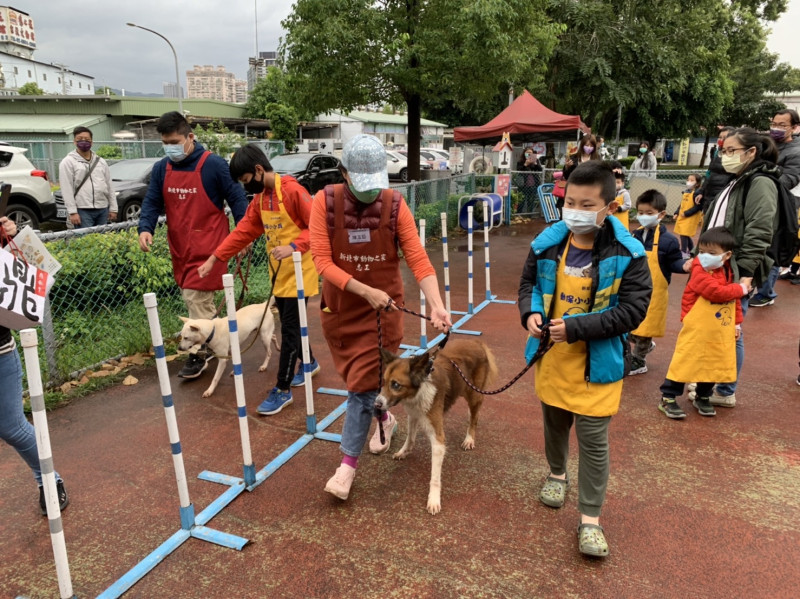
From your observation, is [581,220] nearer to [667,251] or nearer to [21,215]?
[667,251]

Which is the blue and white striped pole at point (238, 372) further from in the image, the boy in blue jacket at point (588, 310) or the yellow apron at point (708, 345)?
the yellow apron at point (708, 345)

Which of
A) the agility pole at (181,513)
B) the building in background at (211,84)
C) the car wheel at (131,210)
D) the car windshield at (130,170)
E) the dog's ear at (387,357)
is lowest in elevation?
the agility pole at (181,513)

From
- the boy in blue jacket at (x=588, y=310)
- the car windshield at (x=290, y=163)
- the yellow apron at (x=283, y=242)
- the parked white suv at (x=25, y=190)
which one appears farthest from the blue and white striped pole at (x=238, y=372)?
the car windshield at (x=290, y=163)

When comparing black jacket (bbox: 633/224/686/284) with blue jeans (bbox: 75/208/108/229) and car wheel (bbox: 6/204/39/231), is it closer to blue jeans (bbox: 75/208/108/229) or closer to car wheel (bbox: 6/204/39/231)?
blue jeans (bbox: 75/208/108/229)

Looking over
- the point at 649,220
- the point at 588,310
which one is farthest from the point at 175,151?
the point at 649,220

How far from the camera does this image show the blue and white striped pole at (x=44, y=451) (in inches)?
83.7

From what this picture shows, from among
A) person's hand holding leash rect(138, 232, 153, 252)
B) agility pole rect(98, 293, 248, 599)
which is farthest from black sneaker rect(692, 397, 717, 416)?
person's hand holding leash rect(138, 232, 153, 252)

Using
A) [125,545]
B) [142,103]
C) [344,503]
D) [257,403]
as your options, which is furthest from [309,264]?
[142,103]

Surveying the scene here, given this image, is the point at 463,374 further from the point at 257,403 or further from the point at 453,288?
the point at 453,288

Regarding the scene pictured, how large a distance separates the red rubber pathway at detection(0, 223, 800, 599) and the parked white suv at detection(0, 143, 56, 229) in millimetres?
8337

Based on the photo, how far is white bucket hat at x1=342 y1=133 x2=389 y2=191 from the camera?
293 cm

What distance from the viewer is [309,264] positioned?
4562 mm

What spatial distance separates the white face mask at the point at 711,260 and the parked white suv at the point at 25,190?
1175 cm

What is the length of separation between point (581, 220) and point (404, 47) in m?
11.0
